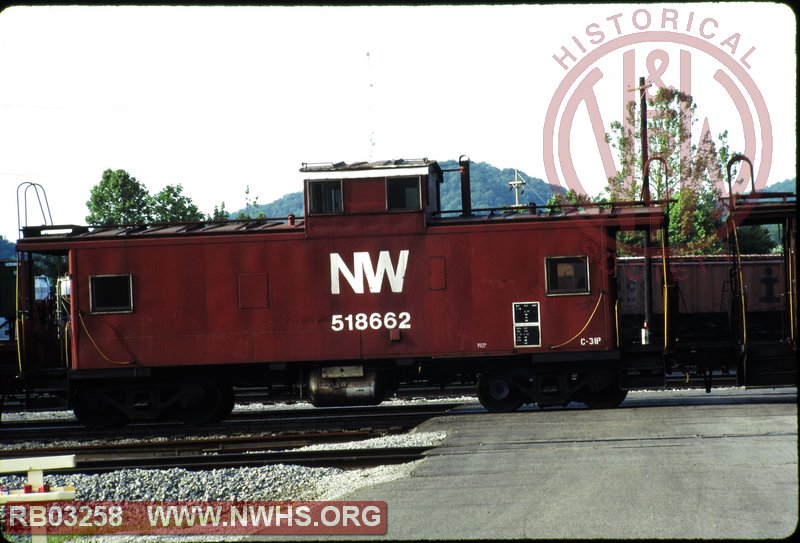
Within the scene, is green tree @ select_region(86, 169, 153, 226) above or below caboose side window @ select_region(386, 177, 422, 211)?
above

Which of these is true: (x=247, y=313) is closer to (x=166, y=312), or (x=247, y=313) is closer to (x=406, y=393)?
(x=166, y=312)

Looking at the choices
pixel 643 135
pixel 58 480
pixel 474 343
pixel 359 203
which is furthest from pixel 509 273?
pixel 643 135

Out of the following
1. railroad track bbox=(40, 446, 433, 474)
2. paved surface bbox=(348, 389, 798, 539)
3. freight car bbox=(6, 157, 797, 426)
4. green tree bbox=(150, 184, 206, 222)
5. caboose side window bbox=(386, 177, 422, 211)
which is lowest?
railroad track bbox=(40, 446, 433, 474)

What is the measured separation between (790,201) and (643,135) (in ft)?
48.1

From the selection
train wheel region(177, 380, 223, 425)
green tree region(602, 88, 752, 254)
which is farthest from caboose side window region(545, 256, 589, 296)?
green tree region(602, 88, 752, 254)

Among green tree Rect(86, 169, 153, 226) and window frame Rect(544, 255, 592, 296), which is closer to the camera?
window frame Rect(544, 255, 592, 296)

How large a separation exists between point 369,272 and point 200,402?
4.79 m

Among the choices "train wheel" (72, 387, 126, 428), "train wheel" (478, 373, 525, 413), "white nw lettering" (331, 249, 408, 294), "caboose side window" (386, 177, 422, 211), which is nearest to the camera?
"white nw lettering" (331, 249, 408, 294)

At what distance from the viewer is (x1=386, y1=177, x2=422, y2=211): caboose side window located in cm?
1884

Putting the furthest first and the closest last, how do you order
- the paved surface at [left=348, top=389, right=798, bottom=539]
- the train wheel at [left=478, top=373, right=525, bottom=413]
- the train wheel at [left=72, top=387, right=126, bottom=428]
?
the train wheel at [left=72, top=387, right=126, bottom=428] → the train wheel at [left=478, top=373, right=525, bottom=413] → the paved surface at [left=348, top=389, right=798, bottom=539]

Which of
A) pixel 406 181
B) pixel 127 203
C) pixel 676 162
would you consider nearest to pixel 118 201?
pixel 127 203

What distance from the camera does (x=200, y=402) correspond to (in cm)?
1953

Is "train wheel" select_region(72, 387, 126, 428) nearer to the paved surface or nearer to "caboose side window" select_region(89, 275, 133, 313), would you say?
"caboose side window" select_region(89, 275, 133, 313)

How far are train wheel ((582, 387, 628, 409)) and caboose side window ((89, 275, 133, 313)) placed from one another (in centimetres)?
1020
